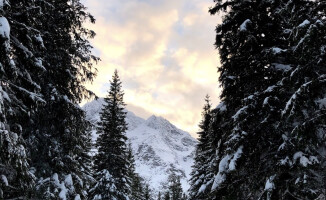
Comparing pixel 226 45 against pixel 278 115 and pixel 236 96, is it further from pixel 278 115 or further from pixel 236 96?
pixel 278 115

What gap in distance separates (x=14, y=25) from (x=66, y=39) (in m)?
5.19

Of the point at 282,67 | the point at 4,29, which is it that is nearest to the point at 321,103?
the point at 282,67

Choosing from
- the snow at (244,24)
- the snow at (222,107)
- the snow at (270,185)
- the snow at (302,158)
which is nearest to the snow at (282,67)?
the snow at (244,24)

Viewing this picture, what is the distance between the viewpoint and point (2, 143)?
6262 mm

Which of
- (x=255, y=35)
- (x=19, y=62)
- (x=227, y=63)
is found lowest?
(x=19, y=62)

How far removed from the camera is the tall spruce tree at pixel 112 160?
22594 millimetres

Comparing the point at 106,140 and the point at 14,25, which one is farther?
the point at 106,140

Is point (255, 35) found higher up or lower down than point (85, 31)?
lower down

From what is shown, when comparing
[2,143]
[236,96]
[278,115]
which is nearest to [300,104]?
[278,115]

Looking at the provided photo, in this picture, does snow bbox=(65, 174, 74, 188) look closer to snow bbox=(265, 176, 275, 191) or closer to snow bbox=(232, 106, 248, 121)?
snow bbox=(232, 106, 248, 121)

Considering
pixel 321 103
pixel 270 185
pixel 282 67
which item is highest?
pixel 282 67

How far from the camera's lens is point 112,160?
23.6m

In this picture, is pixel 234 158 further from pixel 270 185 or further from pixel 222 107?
pixel 222 107

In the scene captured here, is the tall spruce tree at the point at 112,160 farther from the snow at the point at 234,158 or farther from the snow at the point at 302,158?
the snow at the point at 302,158
